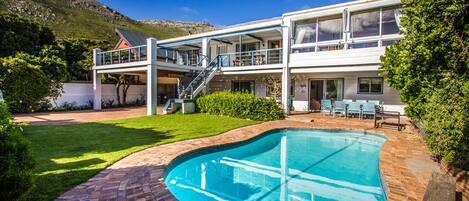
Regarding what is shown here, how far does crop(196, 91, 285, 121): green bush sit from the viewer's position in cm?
1384

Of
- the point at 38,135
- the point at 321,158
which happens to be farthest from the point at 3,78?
the point at 321,158

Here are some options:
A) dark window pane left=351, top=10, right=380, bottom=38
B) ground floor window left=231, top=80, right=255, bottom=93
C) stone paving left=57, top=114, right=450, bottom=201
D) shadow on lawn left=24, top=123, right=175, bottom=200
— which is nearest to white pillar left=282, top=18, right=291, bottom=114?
dark window pane left=351, top=10, right=380, bottom=38

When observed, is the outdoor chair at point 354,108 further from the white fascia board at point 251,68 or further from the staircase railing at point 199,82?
the staircase railing at point 199,82

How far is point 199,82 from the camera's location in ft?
57.6

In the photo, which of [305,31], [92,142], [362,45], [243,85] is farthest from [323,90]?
[92,142]

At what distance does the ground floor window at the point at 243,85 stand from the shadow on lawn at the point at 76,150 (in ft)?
36.6

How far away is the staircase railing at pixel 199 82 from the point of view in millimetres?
16453

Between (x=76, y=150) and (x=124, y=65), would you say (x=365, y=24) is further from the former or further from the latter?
(x=124, y=65)

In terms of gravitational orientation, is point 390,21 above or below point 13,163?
above

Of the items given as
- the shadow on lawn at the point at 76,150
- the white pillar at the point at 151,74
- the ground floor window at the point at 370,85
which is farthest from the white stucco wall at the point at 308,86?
the shadow on lawn at the point at 76,150

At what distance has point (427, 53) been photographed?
681 centimetres

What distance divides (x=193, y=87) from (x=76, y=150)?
10.3m

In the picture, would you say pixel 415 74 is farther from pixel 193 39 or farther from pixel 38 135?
pixel 193 39

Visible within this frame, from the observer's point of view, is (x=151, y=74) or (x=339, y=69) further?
(x=151, y=74)
